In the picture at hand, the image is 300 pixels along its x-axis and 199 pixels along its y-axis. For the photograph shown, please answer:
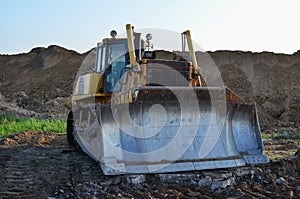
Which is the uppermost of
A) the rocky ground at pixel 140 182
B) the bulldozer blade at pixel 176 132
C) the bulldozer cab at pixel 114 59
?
the bulldozer cab at pixel 114 59

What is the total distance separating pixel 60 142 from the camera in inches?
369

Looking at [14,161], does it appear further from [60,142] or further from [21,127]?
[21,127]

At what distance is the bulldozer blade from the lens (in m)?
5.47

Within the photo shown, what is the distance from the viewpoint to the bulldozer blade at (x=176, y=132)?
18.0ft

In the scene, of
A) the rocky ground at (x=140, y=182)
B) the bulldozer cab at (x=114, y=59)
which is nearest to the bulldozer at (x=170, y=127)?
the rocky ground at (x=140, y=182)

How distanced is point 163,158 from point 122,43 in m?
3.18

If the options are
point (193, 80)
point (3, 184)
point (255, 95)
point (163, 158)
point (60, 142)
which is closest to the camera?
point (3, 184)

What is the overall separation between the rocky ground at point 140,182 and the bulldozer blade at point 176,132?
177 millimetres

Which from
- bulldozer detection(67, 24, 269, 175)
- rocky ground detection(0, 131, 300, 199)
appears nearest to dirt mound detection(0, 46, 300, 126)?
bulldozer detection(67, 24, 269, 175)

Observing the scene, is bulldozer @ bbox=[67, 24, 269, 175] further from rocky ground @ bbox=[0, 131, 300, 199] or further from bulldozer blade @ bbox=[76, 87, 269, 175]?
rocky ground @ bbox=[0, 131, 300, 199]

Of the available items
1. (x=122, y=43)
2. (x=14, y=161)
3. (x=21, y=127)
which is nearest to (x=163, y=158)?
(x=14, y=161)

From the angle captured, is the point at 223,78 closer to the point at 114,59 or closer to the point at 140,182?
the point at 114,59

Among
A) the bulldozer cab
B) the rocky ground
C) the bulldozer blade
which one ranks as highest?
the bulldozer cab

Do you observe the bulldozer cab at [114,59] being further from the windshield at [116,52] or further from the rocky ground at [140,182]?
the rocky ground at [140,182]
